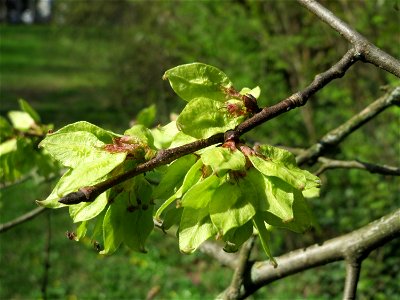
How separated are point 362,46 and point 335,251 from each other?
724 mm

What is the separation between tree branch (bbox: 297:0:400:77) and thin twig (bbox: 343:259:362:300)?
25.0 inches

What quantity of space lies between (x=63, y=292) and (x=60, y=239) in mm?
1488

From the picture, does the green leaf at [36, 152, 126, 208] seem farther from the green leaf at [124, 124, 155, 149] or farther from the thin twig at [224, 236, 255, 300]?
the thin twig at [224, 236, 255, 300]

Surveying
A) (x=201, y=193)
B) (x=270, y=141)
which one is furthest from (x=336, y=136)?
(x=270, y=141)

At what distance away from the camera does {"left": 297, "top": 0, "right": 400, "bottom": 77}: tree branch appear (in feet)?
3.53

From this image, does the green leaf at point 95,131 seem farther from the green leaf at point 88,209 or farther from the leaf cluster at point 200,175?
the green leaf at point 88,209

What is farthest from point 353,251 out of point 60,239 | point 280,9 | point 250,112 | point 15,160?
point 60,239

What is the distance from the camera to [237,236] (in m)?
1.12

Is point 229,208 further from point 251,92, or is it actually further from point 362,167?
point 362,167

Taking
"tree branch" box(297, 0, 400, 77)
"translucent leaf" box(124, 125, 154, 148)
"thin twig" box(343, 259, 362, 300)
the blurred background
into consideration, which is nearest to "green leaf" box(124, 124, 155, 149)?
"translucent leaf" box(124, 125, 154, 148)

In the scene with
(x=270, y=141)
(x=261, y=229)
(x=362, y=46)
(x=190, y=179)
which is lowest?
(x=261, y=229)

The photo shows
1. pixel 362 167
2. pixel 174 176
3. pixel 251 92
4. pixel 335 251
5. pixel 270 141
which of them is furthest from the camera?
A: pixel 270 141

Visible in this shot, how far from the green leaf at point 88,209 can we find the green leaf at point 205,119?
0.22 m

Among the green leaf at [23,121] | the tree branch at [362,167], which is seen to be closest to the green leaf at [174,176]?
the tree branch at [362,167]
